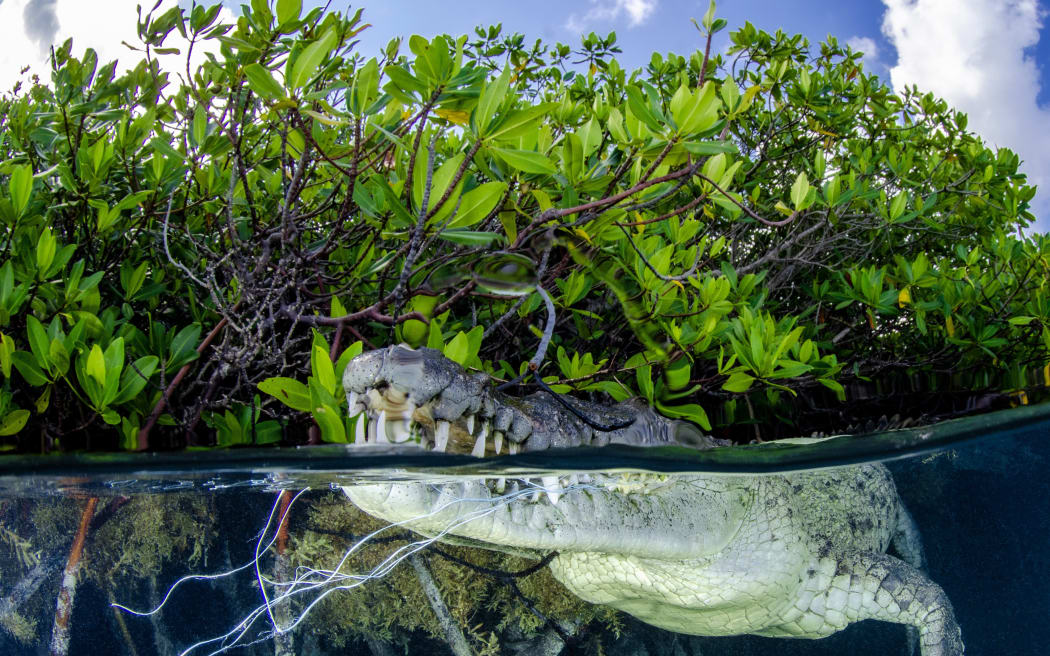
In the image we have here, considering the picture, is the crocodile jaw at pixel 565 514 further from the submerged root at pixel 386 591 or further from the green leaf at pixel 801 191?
the green leaf at pixel 801 191

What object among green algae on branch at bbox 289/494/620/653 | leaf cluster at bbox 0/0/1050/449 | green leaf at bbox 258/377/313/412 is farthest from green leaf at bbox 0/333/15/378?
green algae on branch at bbox 289/494/620/653

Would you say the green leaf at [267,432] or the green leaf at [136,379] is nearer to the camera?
the green leaf at [136,379]

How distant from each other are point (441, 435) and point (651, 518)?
91 cm

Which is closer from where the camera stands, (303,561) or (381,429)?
(381,429)

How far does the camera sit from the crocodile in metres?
1.55

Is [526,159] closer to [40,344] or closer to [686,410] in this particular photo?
[686,410]

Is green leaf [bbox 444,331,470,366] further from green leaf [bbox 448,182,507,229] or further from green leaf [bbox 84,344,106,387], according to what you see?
green leaf [bbox 84,344,106,387]

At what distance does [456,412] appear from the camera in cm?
148

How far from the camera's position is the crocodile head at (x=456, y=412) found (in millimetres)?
1393

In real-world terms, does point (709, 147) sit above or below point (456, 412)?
above

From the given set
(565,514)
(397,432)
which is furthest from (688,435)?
(397,432)

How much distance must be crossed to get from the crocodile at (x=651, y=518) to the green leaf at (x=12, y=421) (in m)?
0.95

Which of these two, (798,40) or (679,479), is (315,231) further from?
(798,40)

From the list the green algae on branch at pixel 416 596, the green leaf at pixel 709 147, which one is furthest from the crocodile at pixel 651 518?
the green leaf at pixel 709 147
